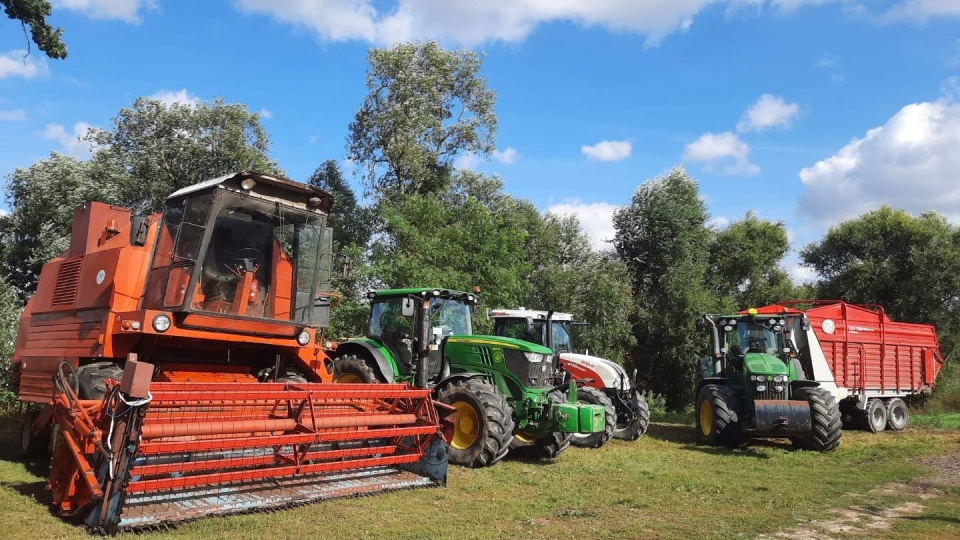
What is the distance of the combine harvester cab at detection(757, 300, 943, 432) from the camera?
1538cm

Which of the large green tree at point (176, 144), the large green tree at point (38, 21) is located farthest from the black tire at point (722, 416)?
the large green tree at point (176, 144)

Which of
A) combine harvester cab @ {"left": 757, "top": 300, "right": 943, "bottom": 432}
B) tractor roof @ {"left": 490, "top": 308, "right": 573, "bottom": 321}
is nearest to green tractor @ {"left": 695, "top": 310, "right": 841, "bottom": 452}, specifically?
combine harvester cab @ {"left": 757, "top": 300, "right": 943, "bottom": 432}

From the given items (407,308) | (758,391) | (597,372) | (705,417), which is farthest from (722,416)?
(407,308)

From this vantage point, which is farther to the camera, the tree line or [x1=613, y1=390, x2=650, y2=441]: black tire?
the tree line

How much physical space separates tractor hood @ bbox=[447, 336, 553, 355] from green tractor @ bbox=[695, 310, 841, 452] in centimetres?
431

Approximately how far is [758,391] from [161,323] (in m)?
10.2

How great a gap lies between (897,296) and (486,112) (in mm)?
18873

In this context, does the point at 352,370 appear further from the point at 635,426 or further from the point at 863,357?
the point at 863,357

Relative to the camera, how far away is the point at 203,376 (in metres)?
8.55

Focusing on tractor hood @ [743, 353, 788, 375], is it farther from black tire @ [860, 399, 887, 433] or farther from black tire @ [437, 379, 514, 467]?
black tire @ [437, 379, 514, 467]

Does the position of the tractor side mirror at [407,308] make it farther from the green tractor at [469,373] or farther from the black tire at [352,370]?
the black tire at [352,370]

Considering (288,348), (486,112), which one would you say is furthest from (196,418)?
(486,112)

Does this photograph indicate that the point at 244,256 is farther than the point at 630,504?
Yes

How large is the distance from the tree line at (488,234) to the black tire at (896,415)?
10026 millimetres
